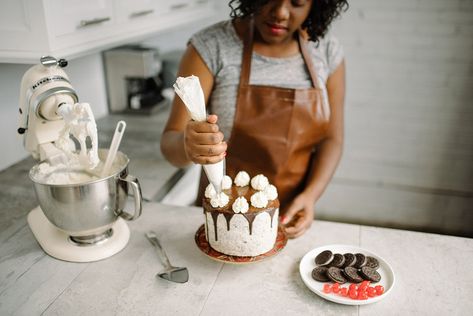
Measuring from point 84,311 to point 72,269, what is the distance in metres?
0.17

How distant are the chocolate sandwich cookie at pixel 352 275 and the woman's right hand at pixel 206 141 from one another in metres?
0.39

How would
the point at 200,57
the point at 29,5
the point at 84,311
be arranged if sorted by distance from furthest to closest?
the point at 200,57 < the point at 29,5 < the point at 84,311

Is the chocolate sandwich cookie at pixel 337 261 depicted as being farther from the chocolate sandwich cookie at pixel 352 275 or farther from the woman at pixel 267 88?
the woman at pixel 267 88

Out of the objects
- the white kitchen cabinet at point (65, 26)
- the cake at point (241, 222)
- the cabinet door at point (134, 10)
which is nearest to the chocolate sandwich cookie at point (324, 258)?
the cake at point (241, 222)

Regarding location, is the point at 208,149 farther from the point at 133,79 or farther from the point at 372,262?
the point at 133,79

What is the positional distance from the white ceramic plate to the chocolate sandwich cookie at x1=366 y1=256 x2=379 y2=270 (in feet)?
0.04

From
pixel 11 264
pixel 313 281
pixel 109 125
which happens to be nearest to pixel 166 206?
pixel 11 264

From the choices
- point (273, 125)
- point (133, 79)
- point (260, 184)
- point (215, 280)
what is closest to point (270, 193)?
point (260, 184)

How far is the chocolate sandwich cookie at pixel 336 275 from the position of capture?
94 cm

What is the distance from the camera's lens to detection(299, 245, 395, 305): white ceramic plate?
35.2 inches

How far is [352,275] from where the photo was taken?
3.13ft

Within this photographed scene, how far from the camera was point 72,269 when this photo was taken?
103 centimetres

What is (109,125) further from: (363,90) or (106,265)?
(363,90)

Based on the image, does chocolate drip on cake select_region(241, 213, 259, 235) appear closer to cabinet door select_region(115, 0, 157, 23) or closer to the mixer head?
the mixer head
